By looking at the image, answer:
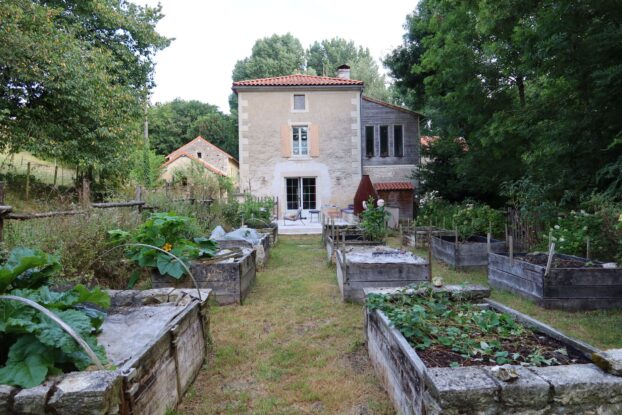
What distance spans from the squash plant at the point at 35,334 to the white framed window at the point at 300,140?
15.5 m

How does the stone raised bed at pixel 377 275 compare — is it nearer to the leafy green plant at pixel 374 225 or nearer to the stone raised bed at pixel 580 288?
the stone raised bed at pixel 580 288

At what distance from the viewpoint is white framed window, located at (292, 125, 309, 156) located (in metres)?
17.5

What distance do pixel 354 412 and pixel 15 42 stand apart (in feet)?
34.2

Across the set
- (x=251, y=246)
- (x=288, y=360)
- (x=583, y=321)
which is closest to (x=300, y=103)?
(x=251, y=246)

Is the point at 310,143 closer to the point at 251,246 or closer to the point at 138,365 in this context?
the point at 251,246

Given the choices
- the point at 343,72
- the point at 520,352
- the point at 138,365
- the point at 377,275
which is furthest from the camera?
the point at 343,72

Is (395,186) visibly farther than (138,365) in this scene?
Yes

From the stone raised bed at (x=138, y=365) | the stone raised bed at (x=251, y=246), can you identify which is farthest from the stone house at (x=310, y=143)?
the stone raised bed at (x=138, y=365)

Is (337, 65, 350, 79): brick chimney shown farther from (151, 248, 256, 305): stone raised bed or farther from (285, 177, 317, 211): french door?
(151, 248, 256, 305): stone raised bed

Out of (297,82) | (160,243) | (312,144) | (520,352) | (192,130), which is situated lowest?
(520,352)

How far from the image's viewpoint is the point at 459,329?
2855 mm

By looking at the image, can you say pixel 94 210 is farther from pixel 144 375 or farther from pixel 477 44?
pixel 477 44

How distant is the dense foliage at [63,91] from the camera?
8.97 meters

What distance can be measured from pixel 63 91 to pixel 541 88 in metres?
12.3
